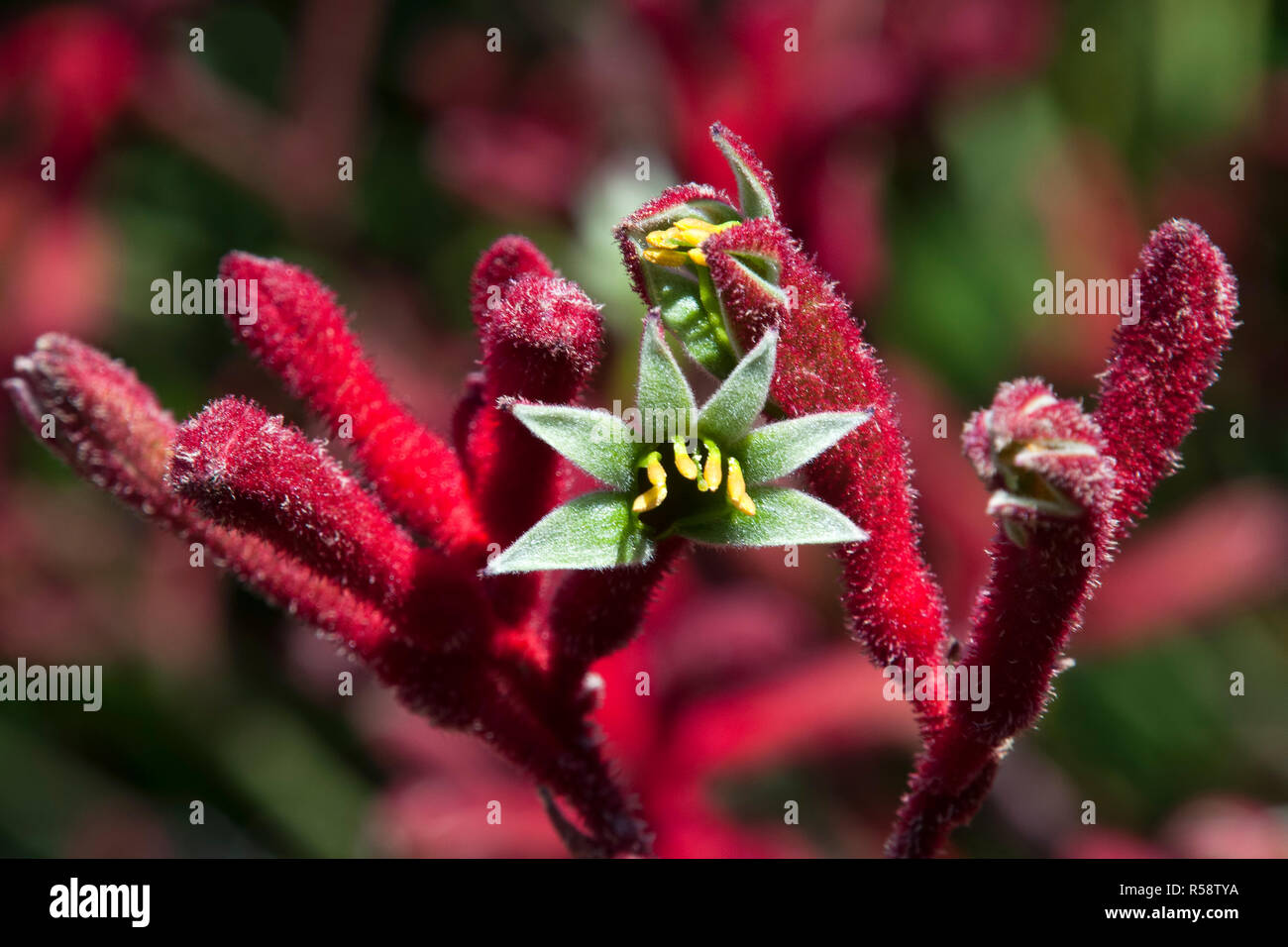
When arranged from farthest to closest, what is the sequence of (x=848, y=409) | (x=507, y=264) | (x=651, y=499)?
(x=507, y=264), (x=848, y=409), (x=651, y=499)

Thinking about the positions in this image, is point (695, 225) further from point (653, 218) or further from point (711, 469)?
point (711, 469)

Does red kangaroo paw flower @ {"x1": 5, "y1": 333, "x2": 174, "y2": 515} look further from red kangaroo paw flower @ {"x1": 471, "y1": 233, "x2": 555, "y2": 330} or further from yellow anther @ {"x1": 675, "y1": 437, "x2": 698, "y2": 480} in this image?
yellow anther @ {"x1": 675, "y1": 437, "x2": 698, "y2": 480}

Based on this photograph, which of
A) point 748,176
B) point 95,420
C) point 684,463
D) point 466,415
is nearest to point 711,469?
point 684,463

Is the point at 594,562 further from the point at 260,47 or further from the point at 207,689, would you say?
the point at 260,47

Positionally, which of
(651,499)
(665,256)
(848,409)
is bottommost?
(651,499)

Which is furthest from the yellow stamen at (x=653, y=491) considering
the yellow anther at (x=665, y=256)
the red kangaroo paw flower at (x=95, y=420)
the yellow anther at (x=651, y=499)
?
the red kangaroo paw flower at (x=95, y=420)
